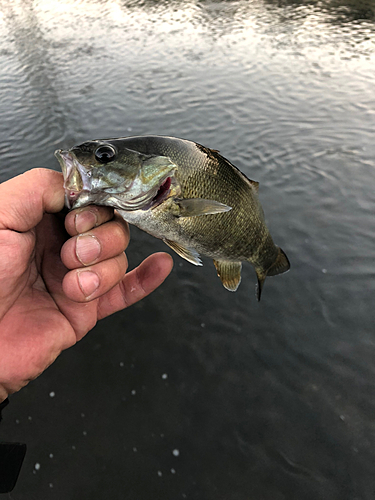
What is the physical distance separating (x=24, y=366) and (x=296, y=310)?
3.78m

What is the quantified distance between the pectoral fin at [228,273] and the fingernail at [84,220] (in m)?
1.07

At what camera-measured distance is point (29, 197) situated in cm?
187

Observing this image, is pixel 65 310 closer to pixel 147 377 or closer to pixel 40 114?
pixel 147 377

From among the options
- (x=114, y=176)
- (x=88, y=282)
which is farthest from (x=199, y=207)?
(x=88, y=282)

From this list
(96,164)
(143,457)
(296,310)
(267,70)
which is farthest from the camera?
(267,70)

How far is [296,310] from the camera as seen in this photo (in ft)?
15.6

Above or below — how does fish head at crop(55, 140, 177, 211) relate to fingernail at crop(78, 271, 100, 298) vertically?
above

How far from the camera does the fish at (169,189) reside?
1837mm

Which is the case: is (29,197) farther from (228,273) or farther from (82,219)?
(228,273)

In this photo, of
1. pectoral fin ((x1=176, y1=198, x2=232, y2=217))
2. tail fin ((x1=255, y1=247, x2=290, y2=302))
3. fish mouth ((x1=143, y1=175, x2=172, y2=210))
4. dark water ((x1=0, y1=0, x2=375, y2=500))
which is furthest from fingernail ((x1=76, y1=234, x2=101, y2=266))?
dark water ((x1=0, y1=0, x2=375, y2=500))

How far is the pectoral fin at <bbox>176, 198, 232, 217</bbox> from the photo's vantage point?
197 cm

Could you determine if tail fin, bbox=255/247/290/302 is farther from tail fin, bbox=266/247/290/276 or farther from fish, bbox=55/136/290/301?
fish, bbox=55/136/290/301

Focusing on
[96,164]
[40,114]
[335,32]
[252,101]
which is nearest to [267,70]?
[252,101]

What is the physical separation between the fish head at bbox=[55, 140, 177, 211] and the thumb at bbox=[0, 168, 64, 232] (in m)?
0.11
